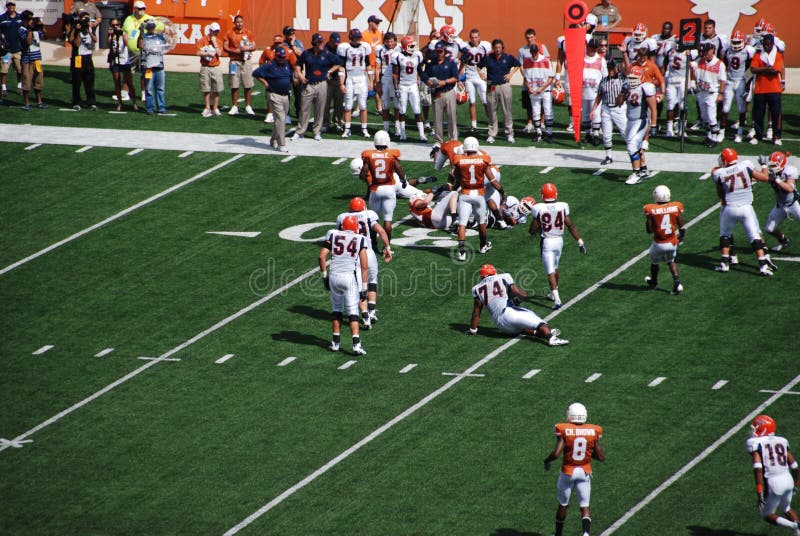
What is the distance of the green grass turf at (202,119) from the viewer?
28562mm

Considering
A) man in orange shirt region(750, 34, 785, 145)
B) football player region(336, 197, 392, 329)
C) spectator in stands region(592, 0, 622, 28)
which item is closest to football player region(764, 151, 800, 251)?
man in orange shirt region(750, 34, 785, 145)

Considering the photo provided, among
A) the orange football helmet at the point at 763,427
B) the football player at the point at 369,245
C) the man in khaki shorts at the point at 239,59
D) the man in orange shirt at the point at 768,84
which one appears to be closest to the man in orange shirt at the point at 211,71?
the man in khaki shorts at the point at 239,59

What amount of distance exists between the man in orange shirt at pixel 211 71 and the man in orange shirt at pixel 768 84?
11106 mm

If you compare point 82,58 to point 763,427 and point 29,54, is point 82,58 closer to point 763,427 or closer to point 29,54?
point 29,54

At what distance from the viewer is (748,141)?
92.5ft

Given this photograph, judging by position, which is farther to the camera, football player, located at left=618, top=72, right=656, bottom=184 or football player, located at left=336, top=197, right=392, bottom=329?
football player, located at left=618, top=72, right=656, bottom=184

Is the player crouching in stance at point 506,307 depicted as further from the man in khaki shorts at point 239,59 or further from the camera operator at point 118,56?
the camera operator at point 118,56

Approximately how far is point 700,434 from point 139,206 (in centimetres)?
1229

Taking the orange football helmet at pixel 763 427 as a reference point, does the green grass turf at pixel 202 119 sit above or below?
above

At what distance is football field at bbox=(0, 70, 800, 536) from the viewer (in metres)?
15.6

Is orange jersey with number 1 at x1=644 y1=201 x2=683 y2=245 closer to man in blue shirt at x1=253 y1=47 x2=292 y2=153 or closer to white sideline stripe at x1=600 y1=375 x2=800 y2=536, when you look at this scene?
white sideline stripe at x1=600 y1=375 x2=800 y2=536

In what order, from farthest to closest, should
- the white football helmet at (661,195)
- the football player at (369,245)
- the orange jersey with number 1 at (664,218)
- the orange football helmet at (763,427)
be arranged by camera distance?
the white football helmet at (661,195)
the orange jersey with number 1 at (664,218)
the football player at (369,245)
the orange football helmet at (763,427)

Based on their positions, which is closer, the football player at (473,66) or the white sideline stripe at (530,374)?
the white sideline stripe at (530,374)

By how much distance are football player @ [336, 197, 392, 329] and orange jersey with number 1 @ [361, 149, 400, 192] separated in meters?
2.26
